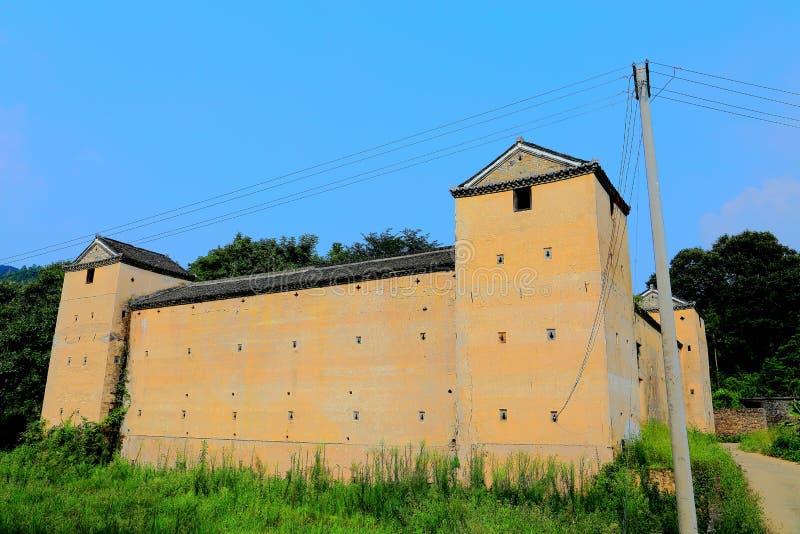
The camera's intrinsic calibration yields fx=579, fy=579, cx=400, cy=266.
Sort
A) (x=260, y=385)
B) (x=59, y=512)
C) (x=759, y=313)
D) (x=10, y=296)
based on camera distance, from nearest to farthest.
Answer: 1. (x=59, y=512)
2. (x=260, y=385)
3. (x=10, y=296)
4. (x=759, y=313)

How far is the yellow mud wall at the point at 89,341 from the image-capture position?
69.8 feet

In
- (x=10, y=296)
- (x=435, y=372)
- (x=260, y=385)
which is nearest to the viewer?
(x=435, y=372)

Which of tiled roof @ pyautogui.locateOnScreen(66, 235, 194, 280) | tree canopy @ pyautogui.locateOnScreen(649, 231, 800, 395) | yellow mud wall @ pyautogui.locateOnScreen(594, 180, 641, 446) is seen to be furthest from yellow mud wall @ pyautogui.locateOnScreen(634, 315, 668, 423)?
tiled roof @ pyautogui.locateOnScreen(66, 235, 194, 280)

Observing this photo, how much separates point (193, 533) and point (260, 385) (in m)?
6.81

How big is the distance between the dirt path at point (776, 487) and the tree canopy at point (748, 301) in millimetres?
15074

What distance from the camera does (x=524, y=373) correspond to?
13.6 m

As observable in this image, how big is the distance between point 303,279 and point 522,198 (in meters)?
7.61

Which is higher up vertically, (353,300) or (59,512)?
(353,300)

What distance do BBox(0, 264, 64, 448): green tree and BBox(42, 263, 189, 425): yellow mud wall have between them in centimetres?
123

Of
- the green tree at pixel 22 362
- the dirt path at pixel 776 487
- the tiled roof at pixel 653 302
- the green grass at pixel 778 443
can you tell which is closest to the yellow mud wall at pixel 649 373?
the dirt path at pixel 776 487

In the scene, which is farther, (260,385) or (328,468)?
(260,385)

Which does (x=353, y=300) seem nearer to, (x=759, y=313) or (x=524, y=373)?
(x=524, y=373)

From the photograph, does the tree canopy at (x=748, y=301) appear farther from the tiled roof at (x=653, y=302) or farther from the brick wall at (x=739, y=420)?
the tiled roof at (x=653, y=302)

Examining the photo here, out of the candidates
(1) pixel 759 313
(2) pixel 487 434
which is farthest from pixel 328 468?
(1) pixel 759 313
